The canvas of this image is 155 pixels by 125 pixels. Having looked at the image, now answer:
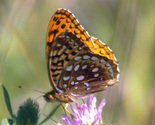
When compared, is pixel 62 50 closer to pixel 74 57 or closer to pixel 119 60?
pixel 74 57

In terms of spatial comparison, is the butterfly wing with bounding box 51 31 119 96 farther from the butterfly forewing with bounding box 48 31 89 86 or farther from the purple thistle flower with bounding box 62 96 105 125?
the purple thistle flower with bounding box 62 96 105 125

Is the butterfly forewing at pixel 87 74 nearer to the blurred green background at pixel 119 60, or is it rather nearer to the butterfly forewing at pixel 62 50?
the butterfly forewing at pixel 62 50

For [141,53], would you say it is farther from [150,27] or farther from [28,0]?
[28,0]

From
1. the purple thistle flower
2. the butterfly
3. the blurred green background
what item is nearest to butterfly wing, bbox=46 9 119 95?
the butterfly

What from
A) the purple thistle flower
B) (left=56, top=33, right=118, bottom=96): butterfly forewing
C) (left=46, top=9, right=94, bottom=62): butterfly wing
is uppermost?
(left=46, top=9, right=94, bottom=62): butterfly wing

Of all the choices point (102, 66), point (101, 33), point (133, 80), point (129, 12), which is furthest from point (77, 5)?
point (102, 66)

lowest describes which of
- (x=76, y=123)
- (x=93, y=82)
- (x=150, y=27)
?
(x=76, y=123)

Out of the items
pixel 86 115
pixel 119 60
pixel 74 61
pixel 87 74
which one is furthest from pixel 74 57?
pixel 119 60
